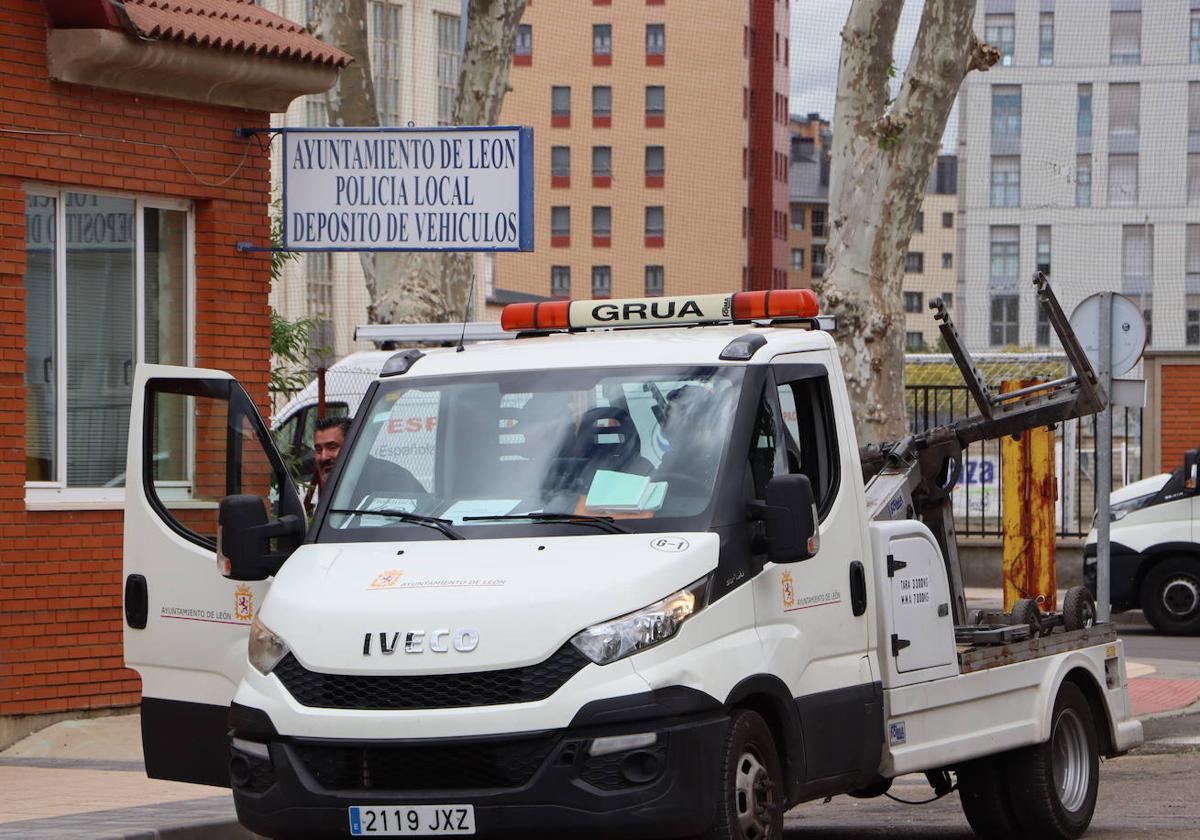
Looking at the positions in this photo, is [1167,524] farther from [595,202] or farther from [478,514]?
[595,202]

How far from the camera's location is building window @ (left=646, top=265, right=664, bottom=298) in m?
99.1

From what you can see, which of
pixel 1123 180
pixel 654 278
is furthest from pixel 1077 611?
pixel 654 278

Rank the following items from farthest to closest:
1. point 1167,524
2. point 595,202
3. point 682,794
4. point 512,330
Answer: point 595,202 → point 1167,524 → point 512,330 → point 682,794

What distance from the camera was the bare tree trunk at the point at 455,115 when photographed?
18.3m

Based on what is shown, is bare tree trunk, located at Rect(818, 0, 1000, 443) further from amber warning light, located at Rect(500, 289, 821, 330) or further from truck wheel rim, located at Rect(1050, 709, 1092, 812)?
amber warning light, located at Rect(500, 289, 821, 330)

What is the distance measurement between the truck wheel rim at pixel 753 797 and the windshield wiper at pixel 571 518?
868 mm

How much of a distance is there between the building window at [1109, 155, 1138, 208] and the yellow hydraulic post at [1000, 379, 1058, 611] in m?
73.1

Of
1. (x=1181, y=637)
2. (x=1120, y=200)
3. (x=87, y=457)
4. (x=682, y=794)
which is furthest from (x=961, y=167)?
(x=682, y=794)

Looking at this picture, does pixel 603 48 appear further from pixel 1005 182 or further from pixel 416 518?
pixel 416 518

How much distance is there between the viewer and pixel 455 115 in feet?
62.6

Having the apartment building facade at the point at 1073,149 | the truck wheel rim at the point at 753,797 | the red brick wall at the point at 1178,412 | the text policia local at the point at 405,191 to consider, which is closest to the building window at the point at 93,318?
the text policia local at the point at 405,191

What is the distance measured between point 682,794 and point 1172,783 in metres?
5.54

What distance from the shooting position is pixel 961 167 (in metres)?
87.6

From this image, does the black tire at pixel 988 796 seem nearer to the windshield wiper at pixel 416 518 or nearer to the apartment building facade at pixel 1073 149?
the windshield wiper at pixel 416 518
